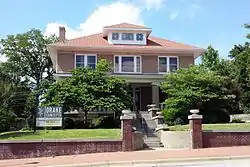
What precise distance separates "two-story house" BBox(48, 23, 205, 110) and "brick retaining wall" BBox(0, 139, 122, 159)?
1561 centimetres

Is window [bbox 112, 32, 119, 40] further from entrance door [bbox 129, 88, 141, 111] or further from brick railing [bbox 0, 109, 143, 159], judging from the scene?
brick railing [bbox 0, 109, 143, 159]

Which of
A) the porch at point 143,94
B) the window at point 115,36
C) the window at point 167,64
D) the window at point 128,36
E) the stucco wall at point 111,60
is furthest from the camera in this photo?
the window at point 128,36

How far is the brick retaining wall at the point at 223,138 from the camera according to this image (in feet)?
66.3

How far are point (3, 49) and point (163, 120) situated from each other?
109 ft

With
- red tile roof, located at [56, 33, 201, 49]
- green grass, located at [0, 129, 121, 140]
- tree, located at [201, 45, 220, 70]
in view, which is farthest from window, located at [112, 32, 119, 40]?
tree, located at [201, 45, 220, 70]

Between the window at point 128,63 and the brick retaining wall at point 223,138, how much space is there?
55.2 feet

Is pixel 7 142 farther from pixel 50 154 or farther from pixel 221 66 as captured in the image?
pixel 221 66

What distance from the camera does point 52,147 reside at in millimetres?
19266

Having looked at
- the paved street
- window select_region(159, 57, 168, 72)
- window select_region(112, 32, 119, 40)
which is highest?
window select_region(112, 32, 119, 40)

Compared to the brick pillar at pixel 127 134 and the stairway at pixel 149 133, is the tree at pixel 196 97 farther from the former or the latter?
the brick pillar at pixel 127 134

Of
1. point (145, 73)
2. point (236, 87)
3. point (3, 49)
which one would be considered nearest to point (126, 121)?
point (145, 73)

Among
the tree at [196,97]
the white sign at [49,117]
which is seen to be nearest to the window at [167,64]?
the tree at [196,97]

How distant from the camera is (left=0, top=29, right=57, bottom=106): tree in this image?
53.3 metres

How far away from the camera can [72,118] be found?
1164 inches
